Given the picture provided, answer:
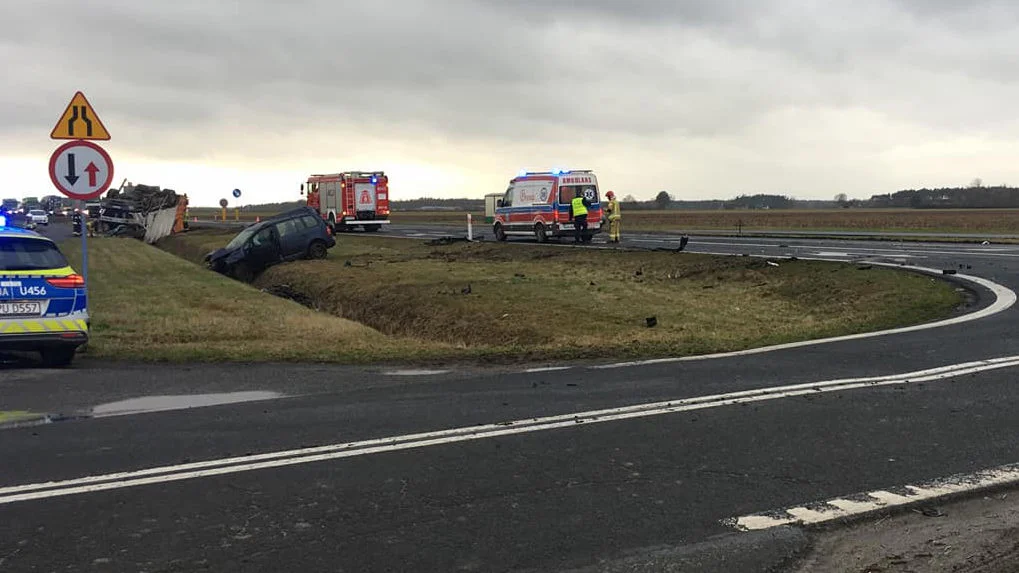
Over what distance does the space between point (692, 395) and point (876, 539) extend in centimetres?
303

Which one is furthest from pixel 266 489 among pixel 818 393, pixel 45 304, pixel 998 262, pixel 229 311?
pixel 998 262

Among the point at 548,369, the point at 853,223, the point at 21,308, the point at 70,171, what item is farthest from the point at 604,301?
the point at 853,223

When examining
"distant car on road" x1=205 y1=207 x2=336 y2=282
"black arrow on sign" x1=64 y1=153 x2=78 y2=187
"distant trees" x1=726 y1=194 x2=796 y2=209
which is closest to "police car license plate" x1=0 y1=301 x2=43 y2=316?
"black arrow on sign" x1=64 y1=153 x2=78 y2=187

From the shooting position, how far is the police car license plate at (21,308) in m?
8.87

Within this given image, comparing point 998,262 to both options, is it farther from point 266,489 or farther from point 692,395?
point 266,489

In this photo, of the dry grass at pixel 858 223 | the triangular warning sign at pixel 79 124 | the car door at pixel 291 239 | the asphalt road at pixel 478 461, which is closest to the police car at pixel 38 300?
the asphalt road at pixel 478 461

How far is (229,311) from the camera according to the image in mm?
14727

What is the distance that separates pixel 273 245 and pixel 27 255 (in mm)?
15260

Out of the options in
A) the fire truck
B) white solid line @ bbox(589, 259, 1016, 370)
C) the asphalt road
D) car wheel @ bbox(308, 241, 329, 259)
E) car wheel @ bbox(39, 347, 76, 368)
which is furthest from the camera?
the fire truck

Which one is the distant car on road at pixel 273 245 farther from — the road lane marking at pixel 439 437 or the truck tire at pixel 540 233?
the road lane marking at pixel 439 437

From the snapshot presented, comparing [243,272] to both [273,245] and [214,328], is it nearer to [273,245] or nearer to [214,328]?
[273,245]

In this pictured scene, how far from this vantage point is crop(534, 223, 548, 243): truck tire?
102 ft

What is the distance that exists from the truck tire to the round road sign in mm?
20961

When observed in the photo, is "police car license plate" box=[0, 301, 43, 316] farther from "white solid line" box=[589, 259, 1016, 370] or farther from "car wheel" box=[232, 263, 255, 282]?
"car wheel" box=[232, 263, 255, 282]
